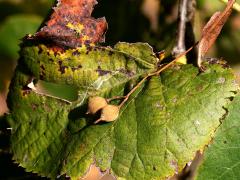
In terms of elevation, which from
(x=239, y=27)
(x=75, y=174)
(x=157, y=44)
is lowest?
(x=75, y=174)

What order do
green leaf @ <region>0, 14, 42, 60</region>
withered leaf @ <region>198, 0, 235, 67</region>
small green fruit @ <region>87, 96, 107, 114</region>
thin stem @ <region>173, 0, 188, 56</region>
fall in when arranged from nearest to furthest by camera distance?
withered leaf @ <region>198, 0, 235, 67</region> < small green fruit @ <region>87, 96, 107, 114</region> < thin stem @ <region>173, 0, 188, 56</region> < green leaf @ <region>0, 14, 42, 60</region>

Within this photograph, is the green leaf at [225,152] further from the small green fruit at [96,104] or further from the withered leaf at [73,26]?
the withered leaf at [73,26]

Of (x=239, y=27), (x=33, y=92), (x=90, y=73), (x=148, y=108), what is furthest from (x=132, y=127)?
(x=239, y=27)

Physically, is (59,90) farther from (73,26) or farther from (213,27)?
(213,27)

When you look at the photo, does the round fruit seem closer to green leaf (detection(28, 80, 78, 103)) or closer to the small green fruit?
the small green fruit

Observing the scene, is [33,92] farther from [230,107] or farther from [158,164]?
[230,107]

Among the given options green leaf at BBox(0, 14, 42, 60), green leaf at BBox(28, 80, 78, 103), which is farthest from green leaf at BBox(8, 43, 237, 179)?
Answer: green leaf at BBox(0, 14, 42, 60)

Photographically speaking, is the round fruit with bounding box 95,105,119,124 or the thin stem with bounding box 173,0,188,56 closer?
the round fruit with bounding box 95,105,119,124

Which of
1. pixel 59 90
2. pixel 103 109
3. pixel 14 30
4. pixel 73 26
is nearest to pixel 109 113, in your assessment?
pixel 103 109
